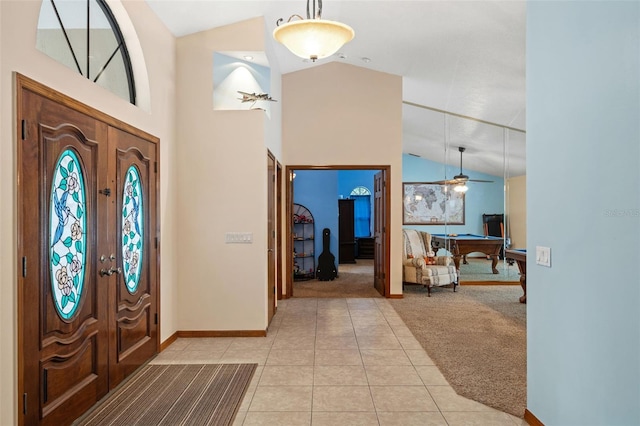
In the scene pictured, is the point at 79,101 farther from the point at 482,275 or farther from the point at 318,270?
the point at 482,275

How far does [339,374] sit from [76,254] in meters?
2.15

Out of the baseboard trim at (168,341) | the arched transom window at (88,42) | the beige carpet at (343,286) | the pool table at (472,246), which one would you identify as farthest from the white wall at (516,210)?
the arched transom window at (88,42)

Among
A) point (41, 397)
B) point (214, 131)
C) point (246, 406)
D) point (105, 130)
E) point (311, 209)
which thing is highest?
point (214, 131)

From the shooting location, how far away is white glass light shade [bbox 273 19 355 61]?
277cm

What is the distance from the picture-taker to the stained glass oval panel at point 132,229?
132 inches

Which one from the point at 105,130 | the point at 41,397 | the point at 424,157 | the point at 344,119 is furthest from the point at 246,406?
the point at 424,157

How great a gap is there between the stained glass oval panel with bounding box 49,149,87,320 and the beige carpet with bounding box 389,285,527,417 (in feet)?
8.99

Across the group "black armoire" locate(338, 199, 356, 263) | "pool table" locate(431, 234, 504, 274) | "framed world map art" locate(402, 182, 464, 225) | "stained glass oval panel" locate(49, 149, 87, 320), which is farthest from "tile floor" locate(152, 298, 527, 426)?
"black armoire" locate(338, 199, 356, 263)

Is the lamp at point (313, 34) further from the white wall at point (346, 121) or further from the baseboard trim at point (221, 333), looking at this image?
the white wall at point (346, 121)

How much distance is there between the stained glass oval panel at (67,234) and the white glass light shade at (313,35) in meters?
1.57

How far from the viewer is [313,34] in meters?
2.82

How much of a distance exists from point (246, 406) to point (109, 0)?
3.19 metres

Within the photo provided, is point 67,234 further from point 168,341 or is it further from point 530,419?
point 530,419

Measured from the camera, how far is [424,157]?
9195 millimetres
